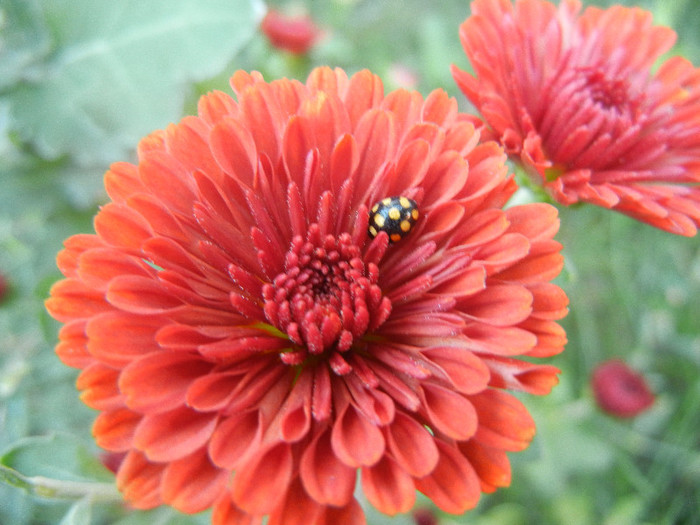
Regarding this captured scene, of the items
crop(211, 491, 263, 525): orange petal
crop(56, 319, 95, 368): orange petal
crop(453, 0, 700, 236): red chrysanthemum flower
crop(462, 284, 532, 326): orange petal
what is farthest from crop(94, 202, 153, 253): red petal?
crop(453, 0, 700, 236): red chrysanthemum flower

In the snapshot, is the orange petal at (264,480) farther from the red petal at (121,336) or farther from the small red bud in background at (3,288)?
the small red bud in background at (3,288)

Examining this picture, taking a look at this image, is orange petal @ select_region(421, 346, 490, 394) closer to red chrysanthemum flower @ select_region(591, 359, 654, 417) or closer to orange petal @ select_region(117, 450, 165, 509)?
orange petal @ select_region(117, 450, 165, 509)

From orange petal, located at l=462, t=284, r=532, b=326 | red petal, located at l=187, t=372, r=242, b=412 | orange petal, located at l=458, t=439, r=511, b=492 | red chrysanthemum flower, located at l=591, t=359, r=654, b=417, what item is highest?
red petal, located at l=187, t=372, r=242, b=412

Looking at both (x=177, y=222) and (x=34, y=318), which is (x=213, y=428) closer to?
(x=177, y=222)

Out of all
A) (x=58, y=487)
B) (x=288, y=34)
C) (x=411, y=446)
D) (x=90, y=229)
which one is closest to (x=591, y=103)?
(x=411, y=446)

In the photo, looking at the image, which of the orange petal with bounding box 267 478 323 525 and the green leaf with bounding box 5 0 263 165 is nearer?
the orange petal with bounding box 267 478 323 525

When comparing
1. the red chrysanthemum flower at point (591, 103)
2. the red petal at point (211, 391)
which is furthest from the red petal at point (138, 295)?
the red chrysanthemum flower at point (591, 103)

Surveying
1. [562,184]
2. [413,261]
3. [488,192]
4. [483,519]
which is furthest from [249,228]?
[483,519]
